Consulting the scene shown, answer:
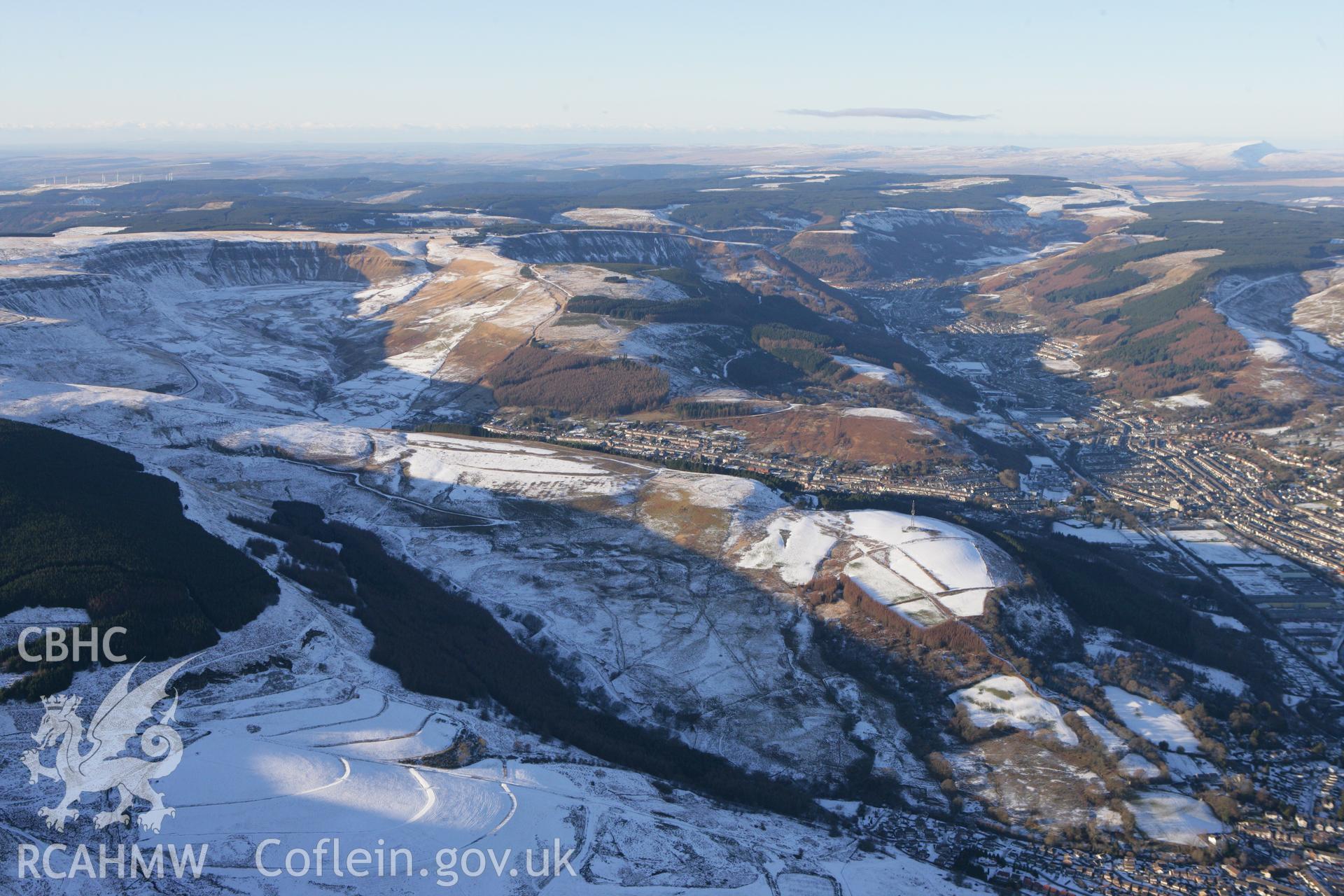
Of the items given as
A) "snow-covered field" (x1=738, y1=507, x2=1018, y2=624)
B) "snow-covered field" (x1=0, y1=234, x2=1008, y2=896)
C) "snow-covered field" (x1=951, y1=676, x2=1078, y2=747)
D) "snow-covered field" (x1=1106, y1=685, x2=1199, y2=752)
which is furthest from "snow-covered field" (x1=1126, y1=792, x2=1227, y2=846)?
"snow-covered field" (x1=738, y1=507, x2=1018, y2=624)

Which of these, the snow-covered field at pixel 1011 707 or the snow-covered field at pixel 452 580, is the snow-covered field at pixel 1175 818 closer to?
the snow-covered field at pixel 1011 707

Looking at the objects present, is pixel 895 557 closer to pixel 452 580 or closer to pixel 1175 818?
pixel 1175 818

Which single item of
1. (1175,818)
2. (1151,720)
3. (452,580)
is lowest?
(1175,818)

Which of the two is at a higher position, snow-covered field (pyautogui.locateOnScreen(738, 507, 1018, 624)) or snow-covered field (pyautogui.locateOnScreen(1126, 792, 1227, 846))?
snow-covered field (pyautogui.locateOnScreen(738, 507, 1018, 624))

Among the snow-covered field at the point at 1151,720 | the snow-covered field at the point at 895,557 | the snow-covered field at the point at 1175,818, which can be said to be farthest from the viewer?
the snow-covered field at the point at 895,557

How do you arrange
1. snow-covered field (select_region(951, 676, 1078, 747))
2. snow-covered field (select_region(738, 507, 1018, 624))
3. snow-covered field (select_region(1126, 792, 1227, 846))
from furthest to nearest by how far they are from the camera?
snow-covered field (select_region(738, 507, 1018, 624))
snow-covered field (select_region(951, 676, 1078, 747))
snow-covered field (select_region(1126, 792, 1227, 846))

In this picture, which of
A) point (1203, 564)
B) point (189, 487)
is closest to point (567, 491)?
point (189, 487)

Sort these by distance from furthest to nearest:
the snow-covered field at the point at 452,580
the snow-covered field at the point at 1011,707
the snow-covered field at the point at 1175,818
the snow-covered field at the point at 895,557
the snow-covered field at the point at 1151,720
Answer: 1. the snow-covered field at the point at 895,557
2. the snow-covered field at the point at 1011,707
3. the snow-covered field at the point at 1151,720
4. the snow-covered field at the point at 1175,818
5. the snow-covered field at the point at 452,580

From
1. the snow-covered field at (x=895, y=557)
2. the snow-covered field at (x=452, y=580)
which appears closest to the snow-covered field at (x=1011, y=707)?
the snow-covered field at (x=452, y=580)

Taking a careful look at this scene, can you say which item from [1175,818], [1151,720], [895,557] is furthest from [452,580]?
[1175,818]

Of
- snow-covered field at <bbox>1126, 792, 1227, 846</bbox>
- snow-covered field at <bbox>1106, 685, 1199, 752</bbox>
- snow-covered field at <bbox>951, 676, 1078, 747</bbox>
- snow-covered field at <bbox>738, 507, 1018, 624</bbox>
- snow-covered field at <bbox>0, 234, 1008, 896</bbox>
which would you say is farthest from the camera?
snow-covered field at <bbox>738, 507, 1018, 624</bbox>

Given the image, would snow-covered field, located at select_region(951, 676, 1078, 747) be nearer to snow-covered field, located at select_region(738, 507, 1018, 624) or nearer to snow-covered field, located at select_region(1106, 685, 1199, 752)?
snow-covered field, located at select_region(1106, 685, 1199, 752)

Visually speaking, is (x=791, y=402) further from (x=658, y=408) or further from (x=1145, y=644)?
(x=1145, y=644)
